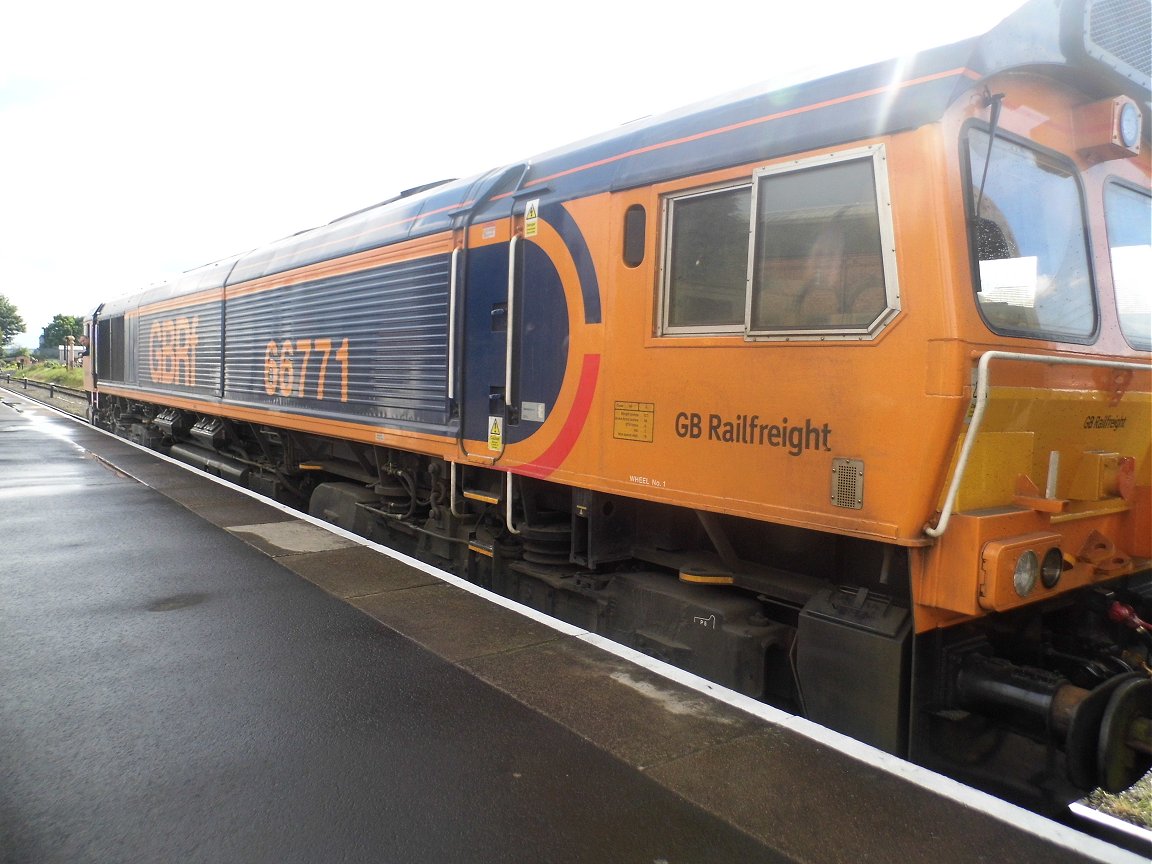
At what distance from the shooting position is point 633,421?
4.38 m

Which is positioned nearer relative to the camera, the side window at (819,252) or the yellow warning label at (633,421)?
the side window at (819,252)

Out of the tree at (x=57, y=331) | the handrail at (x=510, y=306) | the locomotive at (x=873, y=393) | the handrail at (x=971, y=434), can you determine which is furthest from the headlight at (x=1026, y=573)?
the tree at (x=57, y=331)

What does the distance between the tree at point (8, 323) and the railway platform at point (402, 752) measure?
339 ft

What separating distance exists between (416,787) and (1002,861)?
1985 mm

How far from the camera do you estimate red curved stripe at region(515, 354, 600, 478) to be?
15.2 ft

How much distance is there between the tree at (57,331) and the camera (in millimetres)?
86244

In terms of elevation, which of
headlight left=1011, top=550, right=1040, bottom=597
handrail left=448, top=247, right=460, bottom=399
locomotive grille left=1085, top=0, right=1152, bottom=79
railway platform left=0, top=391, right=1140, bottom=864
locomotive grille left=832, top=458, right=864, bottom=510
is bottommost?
railway platform left=0, top=391, right=1140, bottom=864

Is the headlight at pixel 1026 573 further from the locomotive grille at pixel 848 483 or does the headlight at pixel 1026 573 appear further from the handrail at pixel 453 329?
the handrail at pixel 453 329

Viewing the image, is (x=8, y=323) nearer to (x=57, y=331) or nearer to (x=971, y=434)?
(x=57, y=331)

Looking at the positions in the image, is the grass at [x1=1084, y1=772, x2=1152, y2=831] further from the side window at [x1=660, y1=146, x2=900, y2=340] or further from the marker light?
the marker light

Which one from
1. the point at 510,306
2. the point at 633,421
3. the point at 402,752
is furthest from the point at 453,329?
the point at 402,752

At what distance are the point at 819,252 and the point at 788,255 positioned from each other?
0.15 m

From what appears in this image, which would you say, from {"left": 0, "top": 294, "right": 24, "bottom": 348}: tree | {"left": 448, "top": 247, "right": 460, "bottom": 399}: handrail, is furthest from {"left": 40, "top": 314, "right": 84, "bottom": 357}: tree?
{"left": 448, "top": 247, "right": 460, "bottom": 399}: handrail

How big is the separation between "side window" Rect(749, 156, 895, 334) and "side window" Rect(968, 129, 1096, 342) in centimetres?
40
